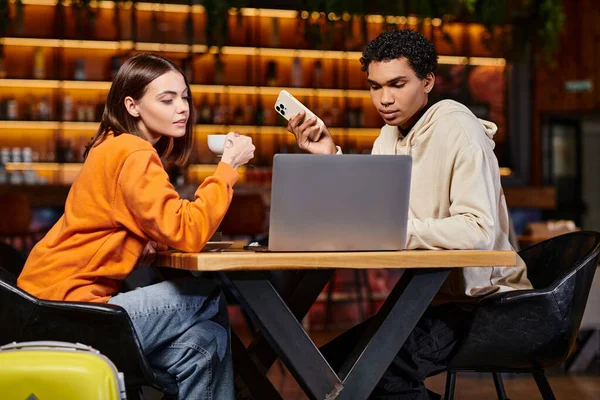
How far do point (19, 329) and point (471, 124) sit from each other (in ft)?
4.09

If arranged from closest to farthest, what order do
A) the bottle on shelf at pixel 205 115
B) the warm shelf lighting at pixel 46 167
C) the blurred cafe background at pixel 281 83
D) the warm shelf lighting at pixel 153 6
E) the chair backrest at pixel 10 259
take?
the chair backrest at pixel 10 259 < the blurred cafe background at pixel 281 83 < the warm shelf lighting at pixel 46 167 < the warm shelf lighting at pixel 153 6 < the bottle on shelf at pixel 205 115

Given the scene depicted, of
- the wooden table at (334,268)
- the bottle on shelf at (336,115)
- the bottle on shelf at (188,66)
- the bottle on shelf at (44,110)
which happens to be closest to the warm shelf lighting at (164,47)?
the bottle on shelf at (188,66)

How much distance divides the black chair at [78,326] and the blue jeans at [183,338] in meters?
0.07

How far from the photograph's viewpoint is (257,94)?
8.88 m

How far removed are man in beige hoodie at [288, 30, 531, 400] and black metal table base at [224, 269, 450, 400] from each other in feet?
0.48

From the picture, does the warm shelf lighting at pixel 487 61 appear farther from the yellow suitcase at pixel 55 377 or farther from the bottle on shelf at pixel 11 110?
the yellow suitcase at pixel 55 377

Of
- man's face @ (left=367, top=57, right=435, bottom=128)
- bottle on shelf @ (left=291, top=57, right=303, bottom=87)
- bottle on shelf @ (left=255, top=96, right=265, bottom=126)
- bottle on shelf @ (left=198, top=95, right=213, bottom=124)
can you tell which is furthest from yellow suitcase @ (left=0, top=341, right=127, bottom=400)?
bottle on shelf @ (left=291, top=57, right=303, bottom=87)

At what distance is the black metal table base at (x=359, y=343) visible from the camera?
1.96 metres

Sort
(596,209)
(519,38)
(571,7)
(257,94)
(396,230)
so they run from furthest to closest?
1. (596,209)
2. (571,7)
3. (257,94)
4. (519,38)
5. (396,230)

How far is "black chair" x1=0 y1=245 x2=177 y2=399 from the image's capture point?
1998mm

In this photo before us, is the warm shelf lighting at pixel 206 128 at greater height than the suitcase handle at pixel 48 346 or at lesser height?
greater

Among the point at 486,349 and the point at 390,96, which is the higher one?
the point at 390,96

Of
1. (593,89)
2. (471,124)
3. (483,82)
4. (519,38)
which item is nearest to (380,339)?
(471,124)

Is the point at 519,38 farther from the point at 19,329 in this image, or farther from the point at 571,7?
the point at 19,329
